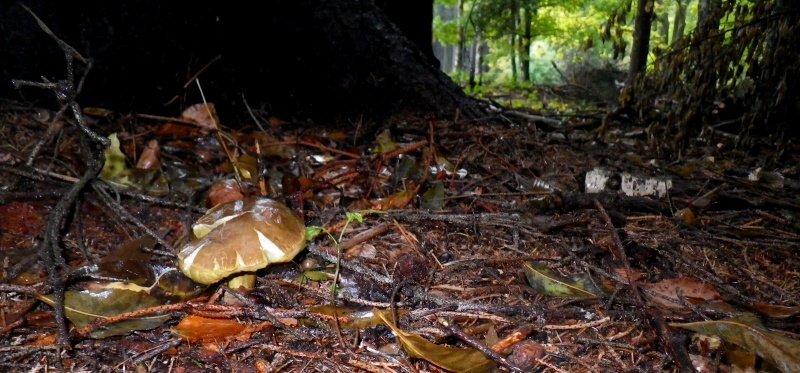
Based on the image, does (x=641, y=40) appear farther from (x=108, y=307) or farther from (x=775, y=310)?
(x=108, y=307)

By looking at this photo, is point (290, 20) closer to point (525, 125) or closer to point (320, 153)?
point (320, 153)

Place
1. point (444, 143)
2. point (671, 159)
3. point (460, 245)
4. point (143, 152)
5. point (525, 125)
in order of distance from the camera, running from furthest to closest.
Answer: point (525, 125) < point (671, 159) < point (444, 143) < point (143, 152) < point (460, 245)

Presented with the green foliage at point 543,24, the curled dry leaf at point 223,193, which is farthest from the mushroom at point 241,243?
the green foliage at point 543,24

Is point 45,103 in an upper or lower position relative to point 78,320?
upper

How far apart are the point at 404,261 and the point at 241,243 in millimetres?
624

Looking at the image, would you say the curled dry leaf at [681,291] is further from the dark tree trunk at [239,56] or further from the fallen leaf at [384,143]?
the dark tree trunk at [239,56]

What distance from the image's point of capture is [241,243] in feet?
5.03

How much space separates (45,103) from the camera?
280 cm

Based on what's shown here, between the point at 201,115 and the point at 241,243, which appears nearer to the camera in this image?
the point at 241,243

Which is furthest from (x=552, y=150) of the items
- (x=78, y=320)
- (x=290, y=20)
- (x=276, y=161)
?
(x=78, y=320)

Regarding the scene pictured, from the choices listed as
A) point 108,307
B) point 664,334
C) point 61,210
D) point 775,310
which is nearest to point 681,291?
point 775,310

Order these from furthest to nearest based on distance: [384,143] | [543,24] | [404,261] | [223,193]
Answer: [543,24] < [384,143] < [223,193] < [404,261]

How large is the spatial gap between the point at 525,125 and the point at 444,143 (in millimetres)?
1035

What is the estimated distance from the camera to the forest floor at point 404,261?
4.38 feet
